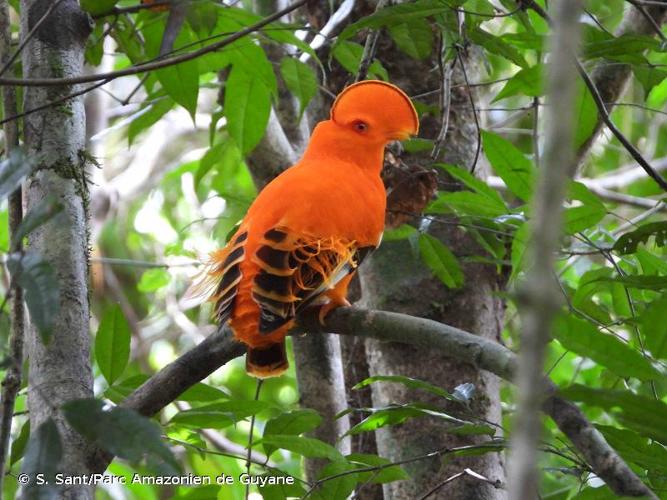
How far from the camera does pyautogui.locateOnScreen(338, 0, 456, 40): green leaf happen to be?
2193 mm

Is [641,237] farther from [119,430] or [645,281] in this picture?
[119,430]

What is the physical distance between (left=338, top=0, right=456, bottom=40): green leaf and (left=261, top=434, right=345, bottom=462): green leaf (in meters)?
1.01

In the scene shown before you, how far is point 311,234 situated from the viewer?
237 cm

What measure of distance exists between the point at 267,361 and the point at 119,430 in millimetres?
1004

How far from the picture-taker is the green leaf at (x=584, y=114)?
2.50 m

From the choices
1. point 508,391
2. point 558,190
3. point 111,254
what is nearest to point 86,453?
point 558,190

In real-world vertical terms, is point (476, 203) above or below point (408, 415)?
above

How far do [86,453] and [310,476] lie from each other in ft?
4.58

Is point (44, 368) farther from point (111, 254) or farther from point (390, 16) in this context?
point (111, 254)

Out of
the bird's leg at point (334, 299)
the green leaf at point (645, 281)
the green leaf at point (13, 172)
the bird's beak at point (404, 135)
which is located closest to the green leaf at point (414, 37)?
the bird's beak at point (404, 135)

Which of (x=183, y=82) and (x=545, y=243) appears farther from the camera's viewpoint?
(x=183, y=82)

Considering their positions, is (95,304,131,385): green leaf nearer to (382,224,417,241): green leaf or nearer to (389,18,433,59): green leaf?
(382,224,417,241): green leaf

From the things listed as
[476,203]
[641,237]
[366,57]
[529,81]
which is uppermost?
[366,57]

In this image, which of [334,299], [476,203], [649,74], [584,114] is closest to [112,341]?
[334,299]
